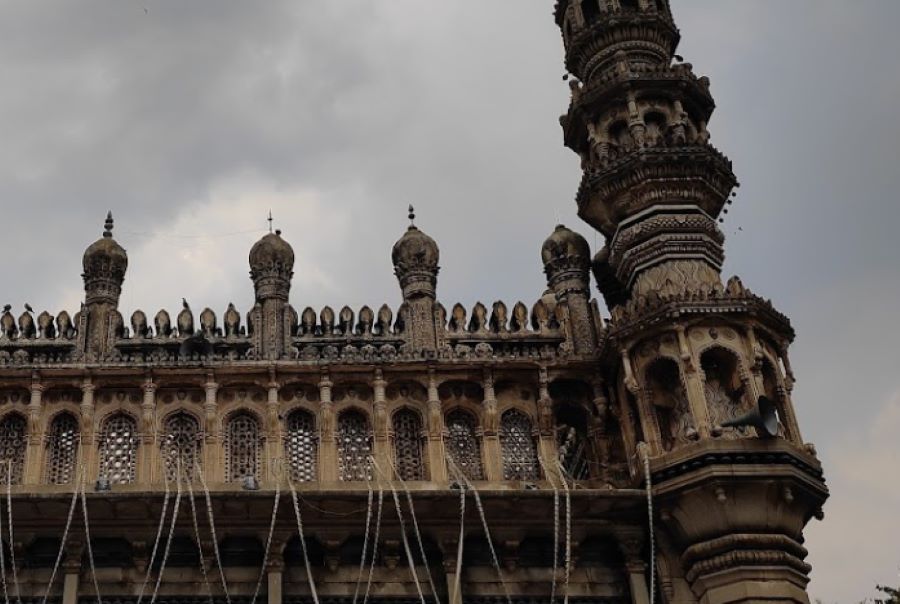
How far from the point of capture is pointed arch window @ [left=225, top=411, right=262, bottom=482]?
60.7 feet

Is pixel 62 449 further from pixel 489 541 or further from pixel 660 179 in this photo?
pixel 660 179

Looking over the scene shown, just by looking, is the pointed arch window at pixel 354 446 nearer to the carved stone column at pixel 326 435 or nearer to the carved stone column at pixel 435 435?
the carved stone column at pixel 326 435

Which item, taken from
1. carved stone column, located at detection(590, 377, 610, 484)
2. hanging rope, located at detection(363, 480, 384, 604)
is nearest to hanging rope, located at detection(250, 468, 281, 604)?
hanging rope, located at detection(363, 480, 384, 604)

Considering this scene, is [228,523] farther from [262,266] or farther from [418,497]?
[262,266]

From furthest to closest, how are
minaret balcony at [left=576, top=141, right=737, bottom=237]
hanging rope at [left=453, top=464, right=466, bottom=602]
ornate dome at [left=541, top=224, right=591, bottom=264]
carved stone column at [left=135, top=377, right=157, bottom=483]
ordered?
1. ornate dome at [left=541, top=224, right=591, bottom=264]
2. minaret balcony at [left=576, top=141, right=737, bottom=237]
3. carved stone column at [left=135, top=377, right=157, bottom=483]
4. hanging rope at [left=453, top=464, right=466, bottom=602]

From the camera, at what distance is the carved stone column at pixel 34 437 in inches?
712

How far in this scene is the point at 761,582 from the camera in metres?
16.4

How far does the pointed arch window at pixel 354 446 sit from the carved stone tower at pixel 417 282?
1619 mm

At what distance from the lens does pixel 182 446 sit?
18.7 m

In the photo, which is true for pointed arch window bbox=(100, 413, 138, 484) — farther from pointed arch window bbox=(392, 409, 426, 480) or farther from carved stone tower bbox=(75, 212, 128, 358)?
pointed arch window bbox=(392, 409, 426, 480)

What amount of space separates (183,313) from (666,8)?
39.8 feet

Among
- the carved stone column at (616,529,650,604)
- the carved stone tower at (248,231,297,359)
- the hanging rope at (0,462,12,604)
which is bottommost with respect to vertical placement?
the carved stone column at (616,529,650,604)

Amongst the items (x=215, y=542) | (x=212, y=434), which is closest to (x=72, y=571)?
(x=215, y=542)

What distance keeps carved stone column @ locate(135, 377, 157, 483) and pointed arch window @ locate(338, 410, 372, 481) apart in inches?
114
